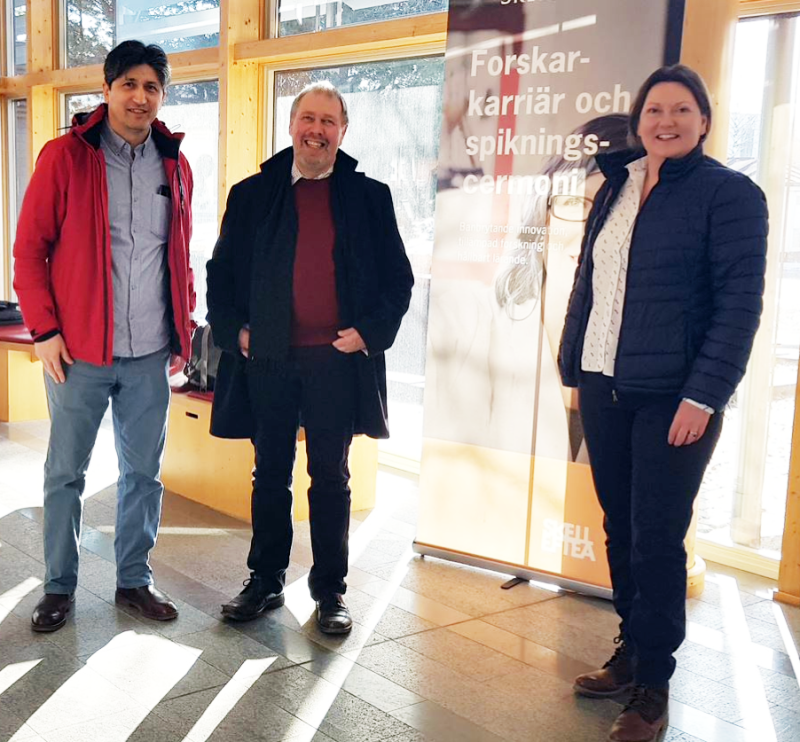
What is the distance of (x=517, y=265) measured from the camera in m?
3.57

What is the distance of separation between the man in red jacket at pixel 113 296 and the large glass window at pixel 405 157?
211cm

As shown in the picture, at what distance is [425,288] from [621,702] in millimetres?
2888

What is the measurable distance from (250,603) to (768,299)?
7.44ft

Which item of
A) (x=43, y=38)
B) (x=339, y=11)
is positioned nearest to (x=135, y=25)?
(x=43, y=38)

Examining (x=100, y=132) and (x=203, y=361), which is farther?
(x=203, y=361)

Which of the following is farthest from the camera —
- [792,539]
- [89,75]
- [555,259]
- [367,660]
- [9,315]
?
[89,75]

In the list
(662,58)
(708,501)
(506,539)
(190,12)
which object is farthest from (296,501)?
(190,12)

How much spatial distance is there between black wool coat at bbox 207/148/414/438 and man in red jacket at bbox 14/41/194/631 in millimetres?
157

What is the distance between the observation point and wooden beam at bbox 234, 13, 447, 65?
15.2 ft

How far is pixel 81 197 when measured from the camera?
2.90 meters

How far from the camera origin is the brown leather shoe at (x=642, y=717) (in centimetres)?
245

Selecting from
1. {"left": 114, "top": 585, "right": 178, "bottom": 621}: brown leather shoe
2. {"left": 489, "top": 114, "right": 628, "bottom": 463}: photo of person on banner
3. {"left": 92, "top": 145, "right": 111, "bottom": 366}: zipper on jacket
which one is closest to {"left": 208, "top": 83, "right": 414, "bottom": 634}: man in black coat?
{"left": 114, "top": 585, "right": 178, "bottom": 621}: brown leather shoe

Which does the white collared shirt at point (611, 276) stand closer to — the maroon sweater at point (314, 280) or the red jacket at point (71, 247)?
the maroon sweater at point (314, 280)

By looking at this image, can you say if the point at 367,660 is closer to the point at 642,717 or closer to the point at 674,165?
the point at 642,717
